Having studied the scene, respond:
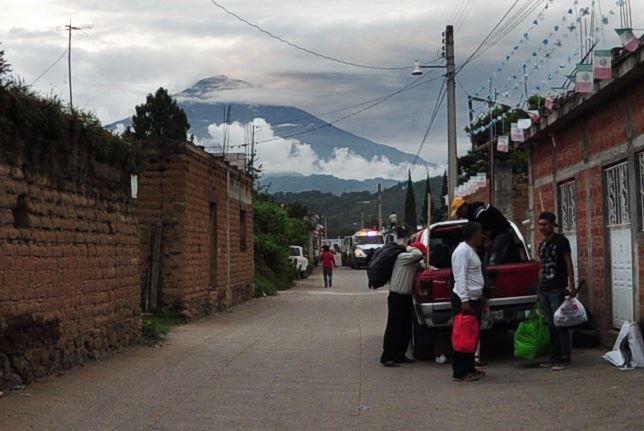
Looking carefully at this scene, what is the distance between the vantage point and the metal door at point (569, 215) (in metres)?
13.5

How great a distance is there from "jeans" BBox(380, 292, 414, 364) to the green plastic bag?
5.05ft

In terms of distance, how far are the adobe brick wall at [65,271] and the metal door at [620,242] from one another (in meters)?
7.02

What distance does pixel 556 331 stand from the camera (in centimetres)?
1049

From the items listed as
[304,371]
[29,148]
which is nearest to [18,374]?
[29,148]

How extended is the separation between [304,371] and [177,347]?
3324mm

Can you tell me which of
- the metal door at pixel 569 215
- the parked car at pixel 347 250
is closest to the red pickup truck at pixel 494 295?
the metal door at pixel 569 215

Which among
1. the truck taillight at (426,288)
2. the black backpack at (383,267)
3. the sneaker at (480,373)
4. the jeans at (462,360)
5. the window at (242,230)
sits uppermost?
the window at (242,230)

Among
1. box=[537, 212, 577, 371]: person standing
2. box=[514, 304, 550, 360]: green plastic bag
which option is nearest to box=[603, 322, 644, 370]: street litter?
box=[537, 212, 577, 371]: person standing

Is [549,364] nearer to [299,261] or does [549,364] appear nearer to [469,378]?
[469,378]

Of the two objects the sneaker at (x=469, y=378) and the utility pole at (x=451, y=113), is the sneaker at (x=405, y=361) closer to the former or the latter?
the sneaker at (x=469, y=378)

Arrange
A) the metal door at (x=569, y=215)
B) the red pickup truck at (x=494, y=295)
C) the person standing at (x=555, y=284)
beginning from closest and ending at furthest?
the person standing at (x=555, y=284)
the red pickup truck at (x=494, y=295)
the metal door at (x=569, y=215)

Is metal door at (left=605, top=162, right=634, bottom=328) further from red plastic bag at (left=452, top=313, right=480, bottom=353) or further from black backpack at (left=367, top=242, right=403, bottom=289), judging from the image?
black backpack at (left=367, top=242, right=403, bottom=289)

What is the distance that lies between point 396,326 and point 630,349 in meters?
3.02

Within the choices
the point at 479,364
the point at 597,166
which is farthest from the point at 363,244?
the point at 479,364
